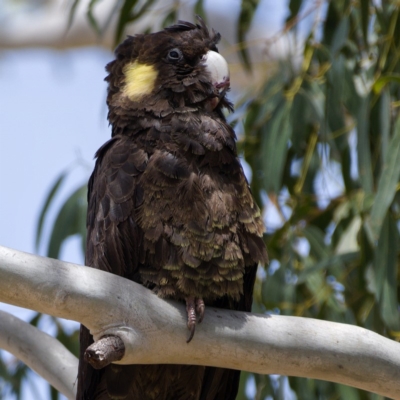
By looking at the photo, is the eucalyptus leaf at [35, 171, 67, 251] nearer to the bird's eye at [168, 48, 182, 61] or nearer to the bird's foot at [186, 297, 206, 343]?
the bird's eye at [168, 48, 182, 61]

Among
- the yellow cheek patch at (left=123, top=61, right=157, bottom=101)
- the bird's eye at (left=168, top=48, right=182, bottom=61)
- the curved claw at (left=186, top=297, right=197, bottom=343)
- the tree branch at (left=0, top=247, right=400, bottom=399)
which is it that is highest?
the bird's eye at (left=168, top=48, right=182, bottom=61)

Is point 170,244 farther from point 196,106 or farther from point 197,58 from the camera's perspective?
point 197,58

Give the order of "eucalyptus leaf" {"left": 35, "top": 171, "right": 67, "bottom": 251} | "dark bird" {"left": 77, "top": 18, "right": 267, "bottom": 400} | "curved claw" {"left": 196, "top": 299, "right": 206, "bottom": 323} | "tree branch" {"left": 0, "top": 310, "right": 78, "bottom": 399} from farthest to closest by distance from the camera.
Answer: "eucalyptus leaf" {"left": 35, "top": 171, "right": 67, "bottom": 251}, "tree branch" {"left": 0, "top": 310, "right": 78, "bottom": 399}, "dark bird" {"left": 77, "top": 18, "right": 267, "bottom": 400}, "curved claw" {"left": 196, "top": 299, "right": 206, "bottom": 323}

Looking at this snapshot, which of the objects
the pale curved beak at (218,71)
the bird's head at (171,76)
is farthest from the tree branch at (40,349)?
the pale curved beak at (218,71)

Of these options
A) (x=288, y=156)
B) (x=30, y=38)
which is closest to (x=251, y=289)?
(x=288, y=156)

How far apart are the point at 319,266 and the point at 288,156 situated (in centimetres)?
50

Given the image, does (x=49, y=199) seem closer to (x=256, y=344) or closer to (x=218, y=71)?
(x=218, y=71)

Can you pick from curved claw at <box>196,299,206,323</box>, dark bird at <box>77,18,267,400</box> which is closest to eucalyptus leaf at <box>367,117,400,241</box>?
dark bird at <box>77,18,267,400</box>

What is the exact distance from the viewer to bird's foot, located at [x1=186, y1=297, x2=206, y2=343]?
5.14 ft

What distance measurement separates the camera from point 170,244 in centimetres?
171

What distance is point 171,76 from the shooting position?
189 centimetres

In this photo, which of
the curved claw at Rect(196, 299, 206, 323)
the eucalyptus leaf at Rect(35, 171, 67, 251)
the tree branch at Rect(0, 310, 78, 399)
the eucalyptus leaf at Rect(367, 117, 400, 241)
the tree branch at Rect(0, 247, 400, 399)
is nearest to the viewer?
the tree branch at Rect(0, 247, 400, 399)

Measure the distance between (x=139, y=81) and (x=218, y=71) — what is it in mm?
202

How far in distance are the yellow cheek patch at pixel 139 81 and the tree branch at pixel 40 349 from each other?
628 mm
